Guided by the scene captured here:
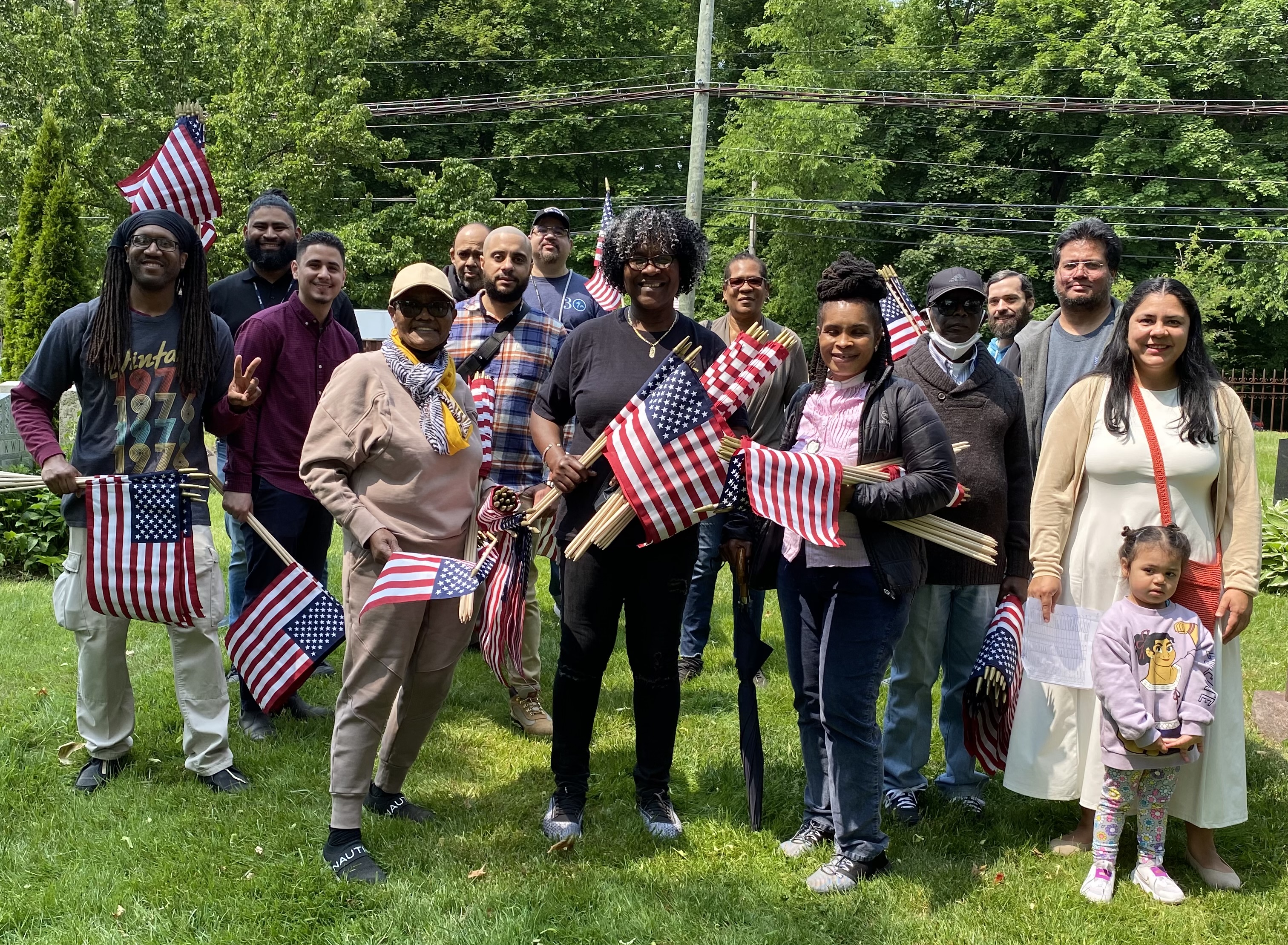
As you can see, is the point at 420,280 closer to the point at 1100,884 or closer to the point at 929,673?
the point at 929,673

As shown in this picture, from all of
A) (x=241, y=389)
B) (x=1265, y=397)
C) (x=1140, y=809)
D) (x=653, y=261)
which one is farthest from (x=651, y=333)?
(x=1265, y=397)

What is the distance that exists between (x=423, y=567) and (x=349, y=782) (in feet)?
2.93

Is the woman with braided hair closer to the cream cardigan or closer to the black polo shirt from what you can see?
the cream cardigan

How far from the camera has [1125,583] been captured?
442cm

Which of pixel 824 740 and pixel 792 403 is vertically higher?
pixel 792 403

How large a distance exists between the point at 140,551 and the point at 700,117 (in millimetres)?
17676

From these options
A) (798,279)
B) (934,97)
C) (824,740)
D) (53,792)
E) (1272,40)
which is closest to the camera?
(824,740)

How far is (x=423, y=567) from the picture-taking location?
402 cm

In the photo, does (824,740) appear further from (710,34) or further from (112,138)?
(112,138)

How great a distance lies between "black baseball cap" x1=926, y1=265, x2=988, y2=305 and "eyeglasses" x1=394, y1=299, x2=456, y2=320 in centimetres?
213

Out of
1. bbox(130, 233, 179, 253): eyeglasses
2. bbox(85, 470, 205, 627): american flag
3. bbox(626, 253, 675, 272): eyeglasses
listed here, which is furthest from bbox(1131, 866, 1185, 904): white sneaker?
bbox(130, 233, 179, 253): eyeglasses

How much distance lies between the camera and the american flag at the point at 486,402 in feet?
16.1

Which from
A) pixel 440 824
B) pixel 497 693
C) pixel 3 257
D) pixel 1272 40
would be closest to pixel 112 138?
pixel 3 257

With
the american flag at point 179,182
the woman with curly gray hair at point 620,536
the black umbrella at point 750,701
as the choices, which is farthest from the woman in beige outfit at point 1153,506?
the american flag at point 179,182
